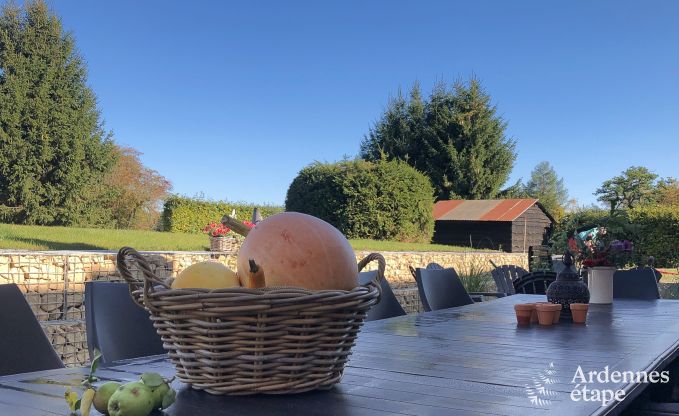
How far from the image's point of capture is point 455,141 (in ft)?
84.5

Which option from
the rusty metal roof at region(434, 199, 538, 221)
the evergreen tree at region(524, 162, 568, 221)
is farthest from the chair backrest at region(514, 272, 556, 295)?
the evergreen tree at region(524, 162, 568, 221)

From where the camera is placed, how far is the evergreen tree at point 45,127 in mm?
14584

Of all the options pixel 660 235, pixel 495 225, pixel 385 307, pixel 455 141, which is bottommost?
pixel 385 307

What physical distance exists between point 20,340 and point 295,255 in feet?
3.42

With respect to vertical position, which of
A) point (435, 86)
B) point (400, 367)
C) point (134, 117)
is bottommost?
point (400, 367)

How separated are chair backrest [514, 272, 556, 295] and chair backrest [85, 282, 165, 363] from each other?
3697 millimetres

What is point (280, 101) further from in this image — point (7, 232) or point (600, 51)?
point (7, 232)

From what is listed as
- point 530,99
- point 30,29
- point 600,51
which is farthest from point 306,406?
point 530,99

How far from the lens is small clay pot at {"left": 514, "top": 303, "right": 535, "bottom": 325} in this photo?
2504mm

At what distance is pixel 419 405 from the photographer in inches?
44.1

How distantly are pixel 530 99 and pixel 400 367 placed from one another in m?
33.8

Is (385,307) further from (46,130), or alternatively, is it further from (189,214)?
(46,130)

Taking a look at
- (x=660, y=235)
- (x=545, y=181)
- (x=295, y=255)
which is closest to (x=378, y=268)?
(x=295, y=255)

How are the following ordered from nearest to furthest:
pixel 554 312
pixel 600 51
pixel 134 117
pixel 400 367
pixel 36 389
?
pixel 36 389
pixel 400 367
pixel 554 312
pixel 600 51
pixel 134 117
